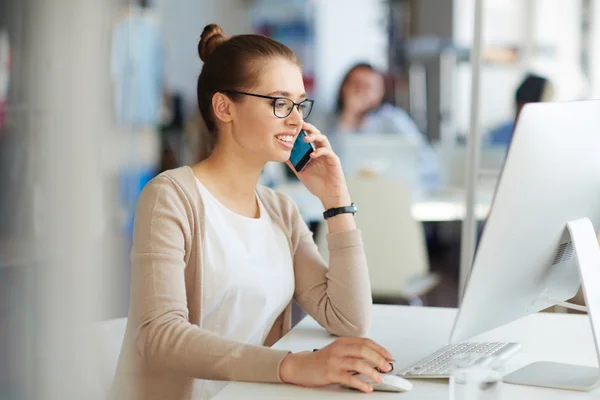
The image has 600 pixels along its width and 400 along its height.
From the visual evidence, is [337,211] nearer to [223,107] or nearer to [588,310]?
[223,107]

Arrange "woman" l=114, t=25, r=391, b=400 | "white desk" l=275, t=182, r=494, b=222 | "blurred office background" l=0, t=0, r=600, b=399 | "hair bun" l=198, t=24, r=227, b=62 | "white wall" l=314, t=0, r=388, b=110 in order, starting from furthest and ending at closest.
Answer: "white wall" l=314, t=0, r=388, b=110 < "white desk" l=275, t=182, r=494, b=222 < "blurred office background" l=0, t=0, r=600, b=399 < "hair bun" l=198, t=24, r=227, b=62 < "woman" l=114, t=25, r=391, b=400

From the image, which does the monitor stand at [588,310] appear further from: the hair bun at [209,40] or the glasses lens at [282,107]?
the hair bun at [209,40]

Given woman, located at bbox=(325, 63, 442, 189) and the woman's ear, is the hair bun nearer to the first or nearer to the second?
the woman's ear

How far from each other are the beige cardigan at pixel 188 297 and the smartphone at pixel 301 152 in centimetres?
10

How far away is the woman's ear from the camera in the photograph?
4.89ft

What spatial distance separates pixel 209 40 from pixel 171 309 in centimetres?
54

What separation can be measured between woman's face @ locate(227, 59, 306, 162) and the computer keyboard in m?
0.43

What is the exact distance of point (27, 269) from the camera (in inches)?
88.0

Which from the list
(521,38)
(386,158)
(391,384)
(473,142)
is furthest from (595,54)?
(391,384)

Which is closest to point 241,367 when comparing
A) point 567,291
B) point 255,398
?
point 255,398

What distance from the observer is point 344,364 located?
1.12m

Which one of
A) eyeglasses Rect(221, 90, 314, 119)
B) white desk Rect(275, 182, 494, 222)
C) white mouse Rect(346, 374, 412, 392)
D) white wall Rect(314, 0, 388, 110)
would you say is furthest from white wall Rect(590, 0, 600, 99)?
white mouse Rect(346, 374, 412, 392)

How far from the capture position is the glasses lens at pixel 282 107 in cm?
146

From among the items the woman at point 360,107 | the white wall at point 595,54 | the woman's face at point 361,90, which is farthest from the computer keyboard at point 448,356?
the white wall at point 595,54
